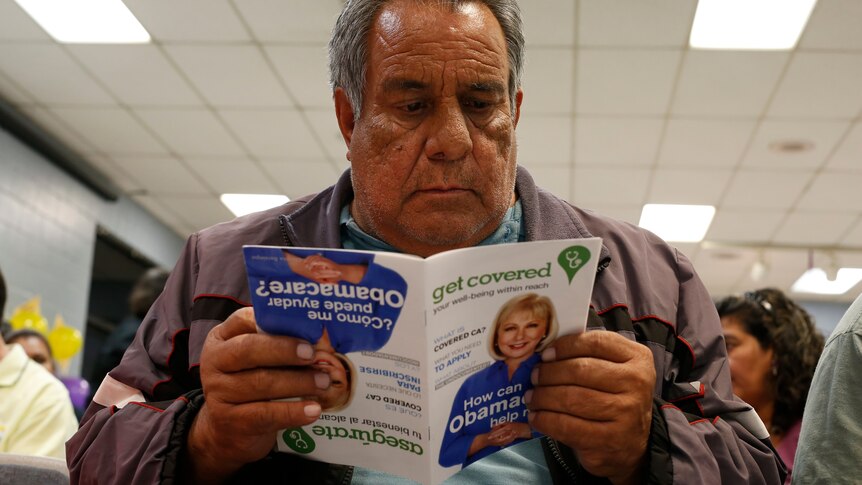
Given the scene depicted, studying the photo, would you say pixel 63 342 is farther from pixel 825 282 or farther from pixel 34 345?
pixel 825 282

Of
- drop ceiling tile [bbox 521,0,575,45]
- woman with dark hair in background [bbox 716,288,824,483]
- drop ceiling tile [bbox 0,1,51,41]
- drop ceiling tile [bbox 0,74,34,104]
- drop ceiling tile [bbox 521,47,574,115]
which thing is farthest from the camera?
drop ceiling tile [bbox 0,74,34,104]

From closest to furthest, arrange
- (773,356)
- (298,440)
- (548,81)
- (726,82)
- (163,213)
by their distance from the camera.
Result: (298,440) < (773,356) < (726,82) < (548,81) < (163,213)

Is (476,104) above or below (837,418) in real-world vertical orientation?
above

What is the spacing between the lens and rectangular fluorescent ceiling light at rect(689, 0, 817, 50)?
Result: 3984mm

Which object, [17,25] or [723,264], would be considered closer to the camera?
[17,25]

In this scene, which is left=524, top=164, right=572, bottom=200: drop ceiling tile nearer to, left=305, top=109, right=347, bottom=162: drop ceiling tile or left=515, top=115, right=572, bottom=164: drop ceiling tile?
left=515, top=115, right=572, bottom=164: drop ceiling tile

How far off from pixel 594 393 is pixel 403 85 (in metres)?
0.60

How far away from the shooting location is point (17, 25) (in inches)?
179

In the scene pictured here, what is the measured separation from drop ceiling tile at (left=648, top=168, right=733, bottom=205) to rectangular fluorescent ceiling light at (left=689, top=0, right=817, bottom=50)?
181cm

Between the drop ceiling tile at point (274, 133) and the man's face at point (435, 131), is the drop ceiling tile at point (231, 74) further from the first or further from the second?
the man's face at point (435, 131)

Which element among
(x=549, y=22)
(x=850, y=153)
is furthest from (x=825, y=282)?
(x=549, y=22)

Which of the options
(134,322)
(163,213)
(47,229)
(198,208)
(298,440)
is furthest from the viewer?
(163,213)

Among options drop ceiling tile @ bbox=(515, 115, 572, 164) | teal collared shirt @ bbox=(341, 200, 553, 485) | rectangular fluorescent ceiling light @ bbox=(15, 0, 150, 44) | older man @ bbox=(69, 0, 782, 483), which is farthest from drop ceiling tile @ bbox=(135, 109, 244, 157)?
teal collared shirt @ bbox=(341, 200, 553, 485)

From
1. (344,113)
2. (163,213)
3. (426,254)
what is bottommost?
(426,254)
